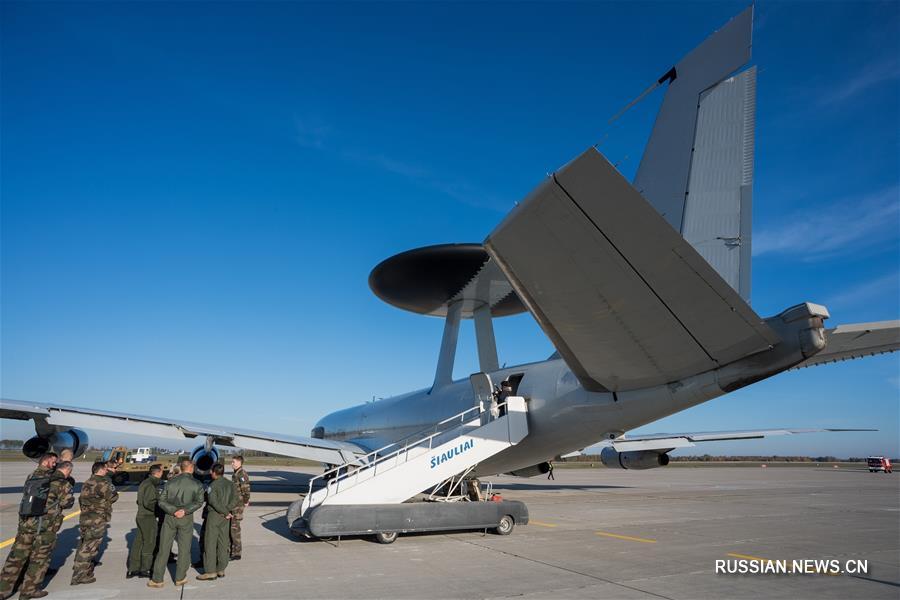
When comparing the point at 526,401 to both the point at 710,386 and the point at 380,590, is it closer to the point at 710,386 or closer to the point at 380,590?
the point at 710,386

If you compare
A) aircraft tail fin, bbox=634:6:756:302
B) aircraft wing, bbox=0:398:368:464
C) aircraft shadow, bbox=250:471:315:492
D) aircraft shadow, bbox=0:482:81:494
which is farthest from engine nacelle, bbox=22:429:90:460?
aircraft tail fin, bbox=634:6:756:302

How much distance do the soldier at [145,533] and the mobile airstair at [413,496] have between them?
94.3 inches

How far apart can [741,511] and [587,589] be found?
38.3ft

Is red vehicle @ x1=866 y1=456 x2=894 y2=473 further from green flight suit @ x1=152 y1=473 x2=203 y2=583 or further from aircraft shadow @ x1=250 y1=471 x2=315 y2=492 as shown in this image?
green flight suit @ x1=152 y1=473 x2=203 y2=583

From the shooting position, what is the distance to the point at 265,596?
19.7ft

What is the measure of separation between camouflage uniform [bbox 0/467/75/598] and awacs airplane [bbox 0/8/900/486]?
5846mm

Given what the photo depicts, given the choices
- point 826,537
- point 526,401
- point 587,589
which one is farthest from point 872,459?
point 587,589

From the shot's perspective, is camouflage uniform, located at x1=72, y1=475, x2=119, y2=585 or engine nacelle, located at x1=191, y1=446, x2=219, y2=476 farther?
engine nacelle, located at x1=191, y1=446, x2=219, y2=476

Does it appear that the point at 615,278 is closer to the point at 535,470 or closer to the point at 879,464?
the point at 535,470

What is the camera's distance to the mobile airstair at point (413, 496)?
29.9 feet

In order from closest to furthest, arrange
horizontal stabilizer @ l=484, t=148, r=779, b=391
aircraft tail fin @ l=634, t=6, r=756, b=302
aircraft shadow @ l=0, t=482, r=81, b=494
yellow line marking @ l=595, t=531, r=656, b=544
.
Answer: horizontal stabilizer @ l=484, t=148, r=779, b=391
aircraft tail fin @ l=634, t=6, r=756, b=302
yellow line marking @ l=595, t=531, r=656, b=544
aircraft shadow @ l=0, t=482, r=81, b=494

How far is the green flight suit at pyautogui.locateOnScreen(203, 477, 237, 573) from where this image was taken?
6855mm

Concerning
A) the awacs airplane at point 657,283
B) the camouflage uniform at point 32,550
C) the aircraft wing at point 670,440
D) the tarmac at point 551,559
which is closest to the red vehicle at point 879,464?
the aircraft wing at point 670,440

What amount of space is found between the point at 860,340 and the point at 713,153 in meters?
3.15
